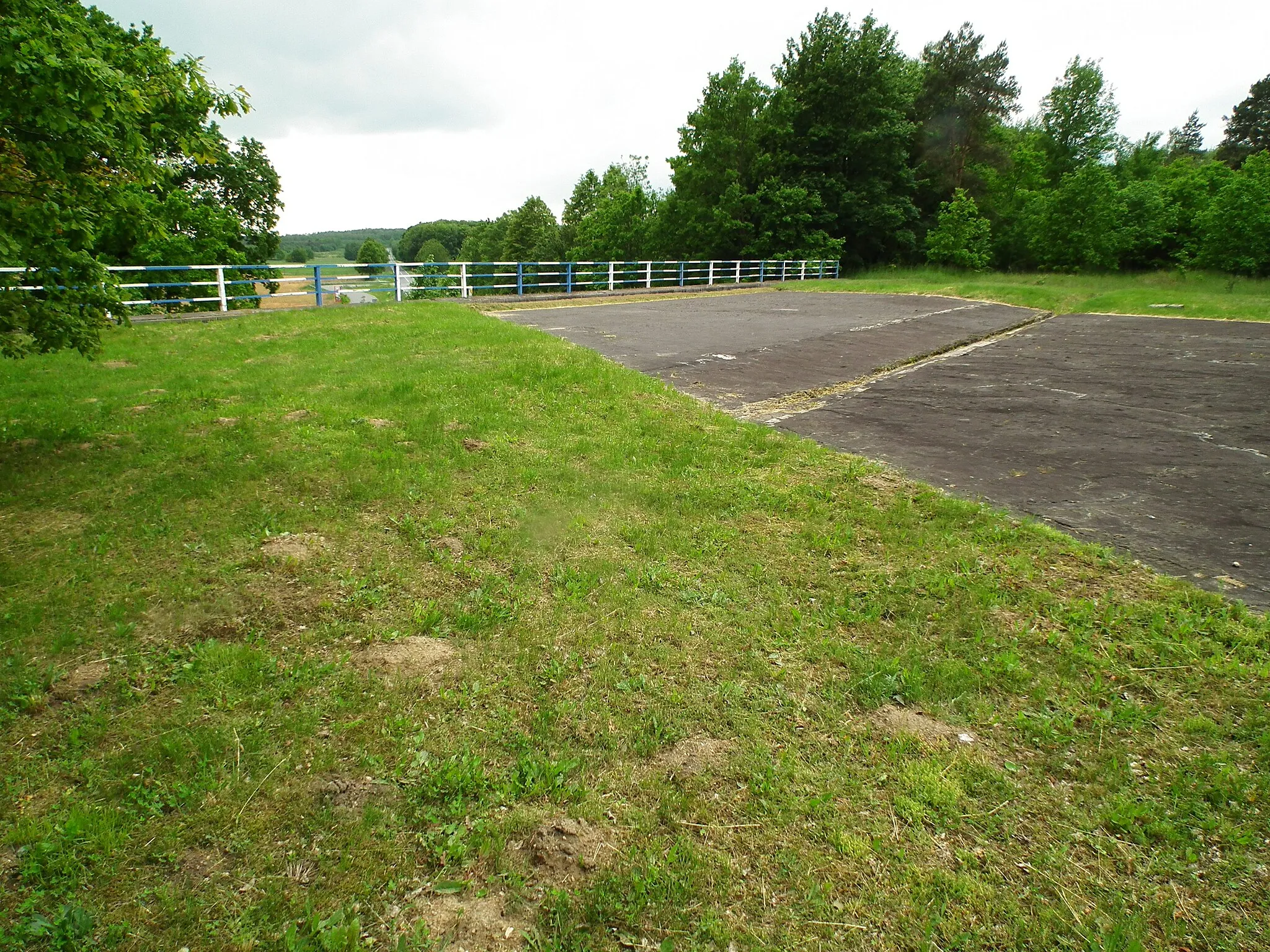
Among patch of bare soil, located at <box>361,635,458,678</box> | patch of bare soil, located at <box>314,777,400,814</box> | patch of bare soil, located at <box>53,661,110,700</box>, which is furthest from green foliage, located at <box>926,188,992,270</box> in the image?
patch of bare soil, located at <box>53,661,110,700</box>

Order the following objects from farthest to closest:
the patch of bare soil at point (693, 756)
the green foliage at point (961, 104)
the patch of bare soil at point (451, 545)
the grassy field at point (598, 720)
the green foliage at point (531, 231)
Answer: the green foliage at point (531, 231) → the green foliage at point (961, 104) → the patch of bare soil at point (451, 545) → the patch of bare soil at point (693, 756) → the grassy field at point (598, 720)

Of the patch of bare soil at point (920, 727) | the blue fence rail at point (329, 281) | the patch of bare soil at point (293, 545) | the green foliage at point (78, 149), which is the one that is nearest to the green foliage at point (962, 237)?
the blue fence rail at point (329, 281)

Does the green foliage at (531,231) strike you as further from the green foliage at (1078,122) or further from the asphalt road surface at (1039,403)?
the asphalt road surface at (1039,403)

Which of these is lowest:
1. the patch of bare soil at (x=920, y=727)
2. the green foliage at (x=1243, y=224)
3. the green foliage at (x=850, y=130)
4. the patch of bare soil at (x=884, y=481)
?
the patch of bare soil at (x=920, y=727)

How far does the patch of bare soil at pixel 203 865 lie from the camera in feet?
7.72

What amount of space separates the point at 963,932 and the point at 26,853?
3.11 meters

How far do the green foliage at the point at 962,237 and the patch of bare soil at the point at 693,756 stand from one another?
4434 cm

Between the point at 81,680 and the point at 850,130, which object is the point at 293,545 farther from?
the point at 850,130

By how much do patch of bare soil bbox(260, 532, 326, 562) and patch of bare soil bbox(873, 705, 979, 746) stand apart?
11.5 ft

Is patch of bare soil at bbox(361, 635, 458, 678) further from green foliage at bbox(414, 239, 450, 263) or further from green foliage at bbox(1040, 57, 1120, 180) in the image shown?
green foliage at bbox(414, 239, 450, 263)

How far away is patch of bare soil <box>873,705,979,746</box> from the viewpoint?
304 cm

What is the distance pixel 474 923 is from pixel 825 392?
8278 mm

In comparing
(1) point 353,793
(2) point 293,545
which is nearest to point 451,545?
(2) point 293,545

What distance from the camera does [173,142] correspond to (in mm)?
6324
